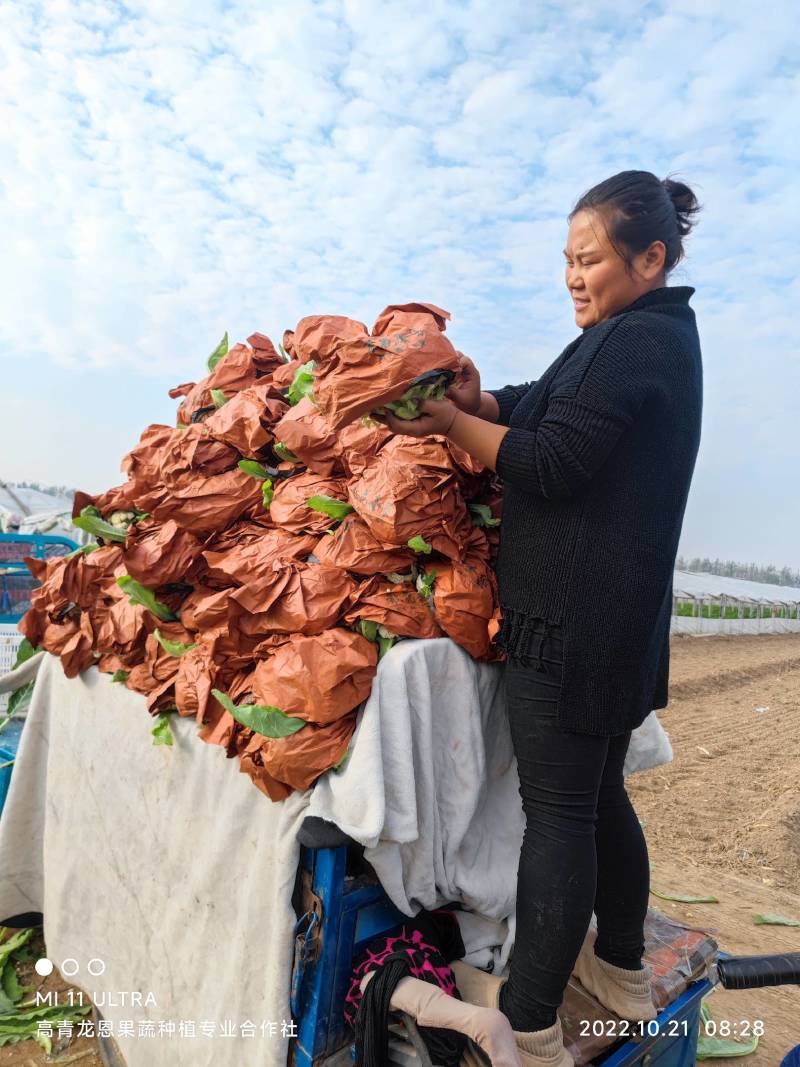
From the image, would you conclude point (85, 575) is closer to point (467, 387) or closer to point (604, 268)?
point (467, 387)

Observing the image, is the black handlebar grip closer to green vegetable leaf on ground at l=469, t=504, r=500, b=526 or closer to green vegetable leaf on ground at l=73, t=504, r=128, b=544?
green vegetable leaf on ground at l=469, t=504, r=500, b=526

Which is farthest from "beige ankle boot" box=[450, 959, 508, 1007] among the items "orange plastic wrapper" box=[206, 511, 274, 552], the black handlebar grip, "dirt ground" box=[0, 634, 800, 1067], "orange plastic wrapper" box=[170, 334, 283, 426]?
"orange plastic wrapper" box=[170, 334, 283, 426]

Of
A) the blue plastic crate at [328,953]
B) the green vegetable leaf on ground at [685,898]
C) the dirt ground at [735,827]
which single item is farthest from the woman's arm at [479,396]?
the green vegetable leaf on ground at [685,898]

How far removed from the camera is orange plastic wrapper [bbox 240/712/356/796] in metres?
1.44

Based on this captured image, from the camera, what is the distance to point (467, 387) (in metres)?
1.73

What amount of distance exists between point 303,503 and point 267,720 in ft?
2.03

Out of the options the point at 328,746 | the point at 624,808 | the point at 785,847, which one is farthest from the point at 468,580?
the point at 785,847

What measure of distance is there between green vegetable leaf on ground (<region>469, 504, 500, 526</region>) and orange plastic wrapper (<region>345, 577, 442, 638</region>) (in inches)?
11.7

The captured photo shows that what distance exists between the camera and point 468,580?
1617 mm

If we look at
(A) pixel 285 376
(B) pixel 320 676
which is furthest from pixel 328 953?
(A) pixel 285 376

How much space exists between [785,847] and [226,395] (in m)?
4.69

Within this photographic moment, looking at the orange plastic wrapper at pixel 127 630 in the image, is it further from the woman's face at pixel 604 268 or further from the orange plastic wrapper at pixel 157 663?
the woman's face at pixel 604 268

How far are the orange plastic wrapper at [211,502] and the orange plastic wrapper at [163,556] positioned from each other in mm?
36

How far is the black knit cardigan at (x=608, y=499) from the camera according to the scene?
4.31ft
